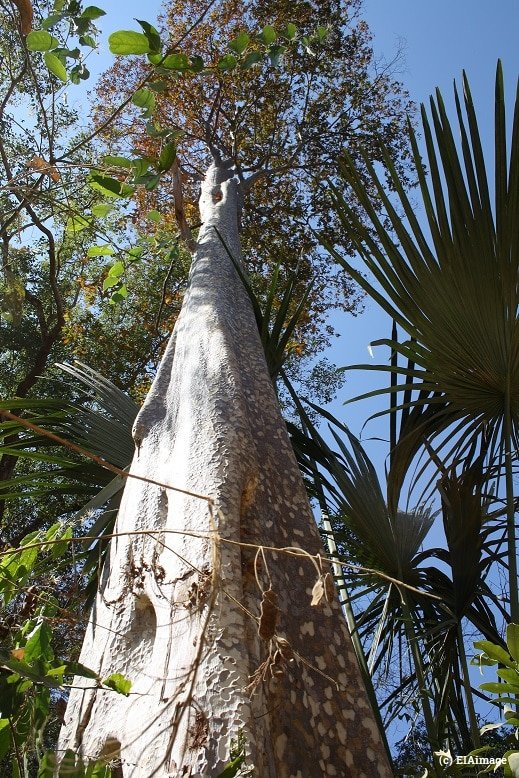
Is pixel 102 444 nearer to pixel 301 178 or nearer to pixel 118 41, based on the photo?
pixel 118 41

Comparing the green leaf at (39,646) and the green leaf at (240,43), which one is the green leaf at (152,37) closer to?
the green leaf at (240,43)

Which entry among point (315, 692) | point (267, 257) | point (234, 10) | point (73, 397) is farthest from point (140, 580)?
point (234, 10)

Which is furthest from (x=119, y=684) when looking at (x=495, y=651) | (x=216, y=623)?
(x=495, y=651)

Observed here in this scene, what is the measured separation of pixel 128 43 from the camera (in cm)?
233

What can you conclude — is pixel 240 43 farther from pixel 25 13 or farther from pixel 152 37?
pixel 25 13

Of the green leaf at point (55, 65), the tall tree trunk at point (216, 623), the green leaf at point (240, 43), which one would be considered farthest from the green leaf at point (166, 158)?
the green leaf at point (240, 43)

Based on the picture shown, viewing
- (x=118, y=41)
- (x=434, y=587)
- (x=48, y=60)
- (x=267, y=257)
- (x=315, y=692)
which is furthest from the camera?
(x=267, y=257)

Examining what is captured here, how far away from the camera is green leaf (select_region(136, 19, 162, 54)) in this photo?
2.32 meters

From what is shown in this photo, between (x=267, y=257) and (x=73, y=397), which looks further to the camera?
(x=267, y=257)

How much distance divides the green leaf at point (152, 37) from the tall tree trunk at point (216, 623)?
1.01m

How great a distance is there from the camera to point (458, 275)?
3002mm

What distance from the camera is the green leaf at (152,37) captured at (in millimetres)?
2319

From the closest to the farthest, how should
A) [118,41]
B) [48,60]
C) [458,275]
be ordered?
[118,41], [48,60], [458,275]

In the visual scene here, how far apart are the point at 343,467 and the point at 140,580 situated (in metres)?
1.79
